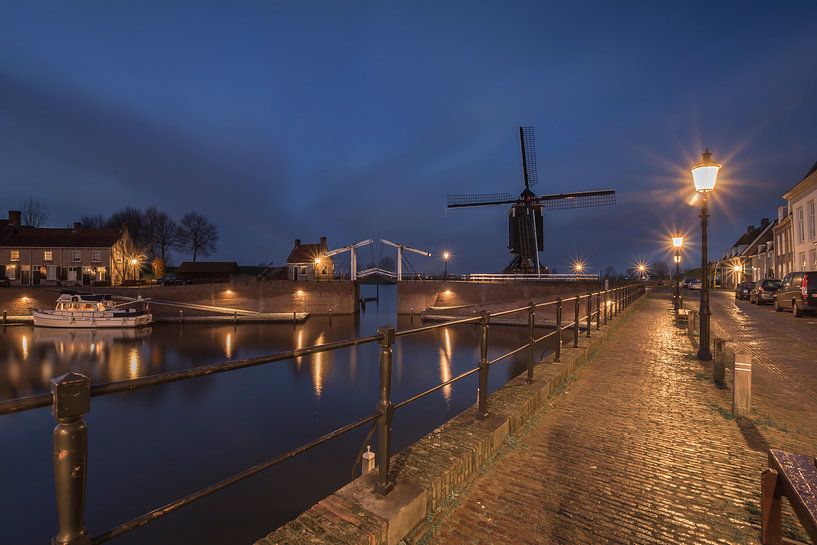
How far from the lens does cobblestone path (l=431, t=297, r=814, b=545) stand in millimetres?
2836

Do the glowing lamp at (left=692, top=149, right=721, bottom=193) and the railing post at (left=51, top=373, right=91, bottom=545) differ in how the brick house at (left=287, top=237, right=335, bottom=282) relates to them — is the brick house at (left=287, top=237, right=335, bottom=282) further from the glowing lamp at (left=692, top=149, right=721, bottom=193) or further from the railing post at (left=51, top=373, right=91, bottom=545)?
the railing post at (left=51, top=373, right=91, bottom=545)

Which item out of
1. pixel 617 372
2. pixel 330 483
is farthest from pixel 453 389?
pixel 617 372

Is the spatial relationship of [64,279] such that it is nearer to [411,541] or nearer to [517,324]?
[517,324]

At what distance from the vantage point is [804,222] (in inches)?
1086

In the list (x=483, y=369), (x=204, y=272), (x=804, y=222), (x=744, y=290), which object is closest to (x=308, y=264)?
(x=204, y=272)

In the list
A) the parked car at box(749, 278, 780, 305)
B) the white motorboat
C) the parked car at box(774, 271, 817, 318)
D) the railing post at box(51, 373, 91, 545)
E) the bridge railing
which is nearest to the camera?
the railing post at box(51, 373, 91, 545)

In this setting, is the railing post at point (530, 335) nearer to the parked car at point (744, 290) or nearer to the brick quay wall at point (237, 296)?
the parked car at point (744, 290)

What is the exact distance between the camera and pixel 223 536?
6941 millimetres

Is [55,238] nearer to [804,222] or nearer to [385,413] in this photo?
[385,413]

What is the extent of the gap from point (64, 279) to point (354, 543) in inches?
2362

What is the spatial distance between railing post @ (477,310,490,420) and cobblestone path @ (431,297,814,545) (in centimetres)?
48

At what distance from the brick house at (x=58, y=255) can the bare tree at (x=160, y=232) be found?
48.2ft

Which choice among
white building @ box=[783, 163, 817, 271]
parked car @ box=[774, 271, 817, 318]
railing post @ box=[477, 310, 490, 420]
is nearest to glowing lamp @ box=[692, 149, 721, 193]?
railing post @ box=[477, 310, 490, 420]

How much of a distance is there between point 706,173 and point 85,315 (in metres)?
44.4
